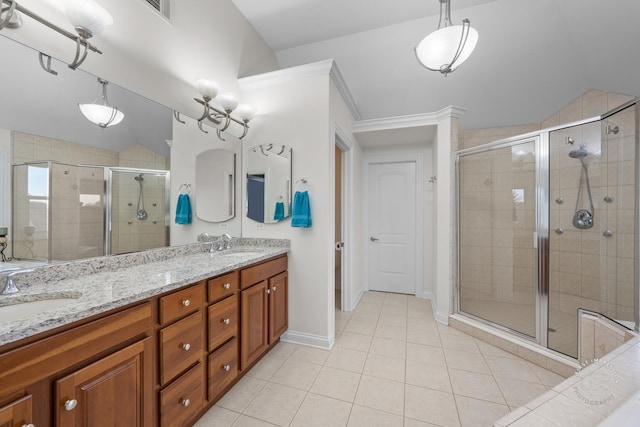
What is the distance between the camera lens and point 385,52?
2.78 meters

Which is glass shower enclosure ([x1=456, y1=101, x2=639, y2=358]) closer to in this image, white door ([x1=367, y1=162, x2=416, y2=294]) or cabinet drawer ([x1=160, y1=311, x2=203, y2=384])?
white door ([x1=367, y1=162, x2=416, y2=294])

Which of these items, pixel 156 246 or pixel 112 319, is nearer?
pixel 112 319

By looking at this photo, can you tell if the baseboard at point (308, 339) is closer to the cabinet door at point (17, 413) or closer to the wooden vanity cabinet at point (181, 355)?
the wooden vanity cabinet at point (181, 355)

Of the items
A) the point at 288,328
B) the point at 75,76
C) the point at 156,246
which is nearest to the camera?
the point at 75,76

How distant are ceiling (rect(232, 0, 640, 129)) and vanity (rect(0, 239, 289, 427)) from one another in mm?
2427

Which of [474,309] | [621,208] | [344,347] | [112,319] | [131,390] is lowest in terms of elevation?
[344,347]

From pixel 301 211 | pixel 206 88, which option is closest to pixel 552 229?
pixel 301 211

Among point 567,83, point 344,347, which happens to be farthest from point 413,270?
point 567,83

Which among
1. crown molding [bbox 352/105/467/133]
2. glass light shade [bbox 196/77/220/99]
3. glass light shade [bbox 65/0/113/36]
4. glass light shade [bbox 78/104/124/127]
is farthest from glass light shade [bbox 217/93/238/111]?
crown molding [bbox 352/105/467/133]

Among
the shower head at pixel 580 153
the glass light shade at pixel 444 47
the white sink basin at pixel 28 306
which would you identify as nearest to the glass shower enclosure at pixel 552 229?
the shower head at pixel 580 153

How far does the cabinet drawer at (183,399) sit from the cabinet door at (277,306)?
0.73 meters

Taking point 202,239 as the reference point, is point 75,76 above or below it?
above

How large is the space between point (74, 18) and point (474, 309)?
3856 mm

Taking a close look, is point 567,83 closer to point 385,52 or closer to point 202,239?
point 385,52
